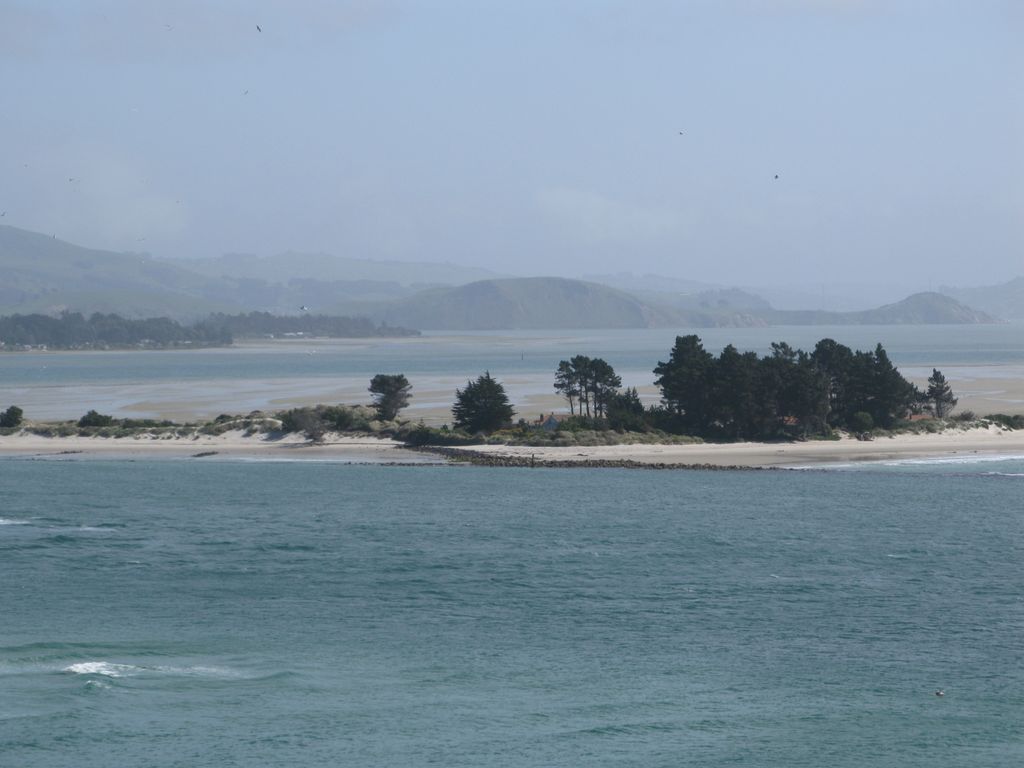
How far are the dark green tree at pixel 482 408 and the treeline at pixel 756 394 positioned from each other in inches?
176

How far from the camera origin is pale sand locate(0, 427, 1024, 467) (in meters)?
55.9

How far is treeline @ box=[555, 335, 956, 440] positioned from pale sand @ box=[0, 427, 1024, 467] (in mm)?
1541

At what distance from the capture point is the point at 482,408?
61.9 metres

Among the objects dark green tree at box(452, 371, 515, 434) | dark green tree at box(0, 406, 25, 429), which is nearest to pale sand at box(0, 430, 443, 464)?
dark green tree at box(0, 406, 25, 429)

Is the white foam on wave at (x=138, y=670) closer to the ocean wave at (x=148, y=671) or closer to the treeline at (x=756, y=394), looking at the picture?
the ocean wave at (x=148, y=671)

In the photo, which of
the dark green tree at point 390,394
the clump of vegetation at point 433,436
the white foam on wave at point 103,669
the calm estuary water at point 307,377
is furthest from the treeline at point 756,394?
the white foam on wave at point 103,669

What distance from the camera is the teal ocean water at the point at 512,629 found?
19.6m

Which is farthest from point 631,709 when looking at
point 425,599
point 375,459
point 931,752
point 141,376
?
point 141,376

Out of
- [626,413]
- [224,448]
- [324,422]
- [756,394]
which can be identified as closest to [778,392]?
[756,394]

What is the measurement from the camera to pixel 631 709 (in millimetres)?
20906

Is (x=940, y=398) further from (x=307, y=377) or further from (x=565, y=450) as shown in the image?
(x=307, y=377)

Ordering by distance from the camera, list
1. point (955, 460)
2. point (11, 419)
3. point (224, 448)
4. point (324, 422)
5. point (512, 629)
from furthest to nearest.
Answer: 1. point (11, 419)
2. point (324, 422)
3. point (224, 448)
4. point (955, 460)
5. point (512, 629)

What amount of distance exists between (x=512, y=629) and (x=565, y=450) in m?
32.4

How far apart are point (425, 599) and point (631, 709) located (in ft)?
27.9
